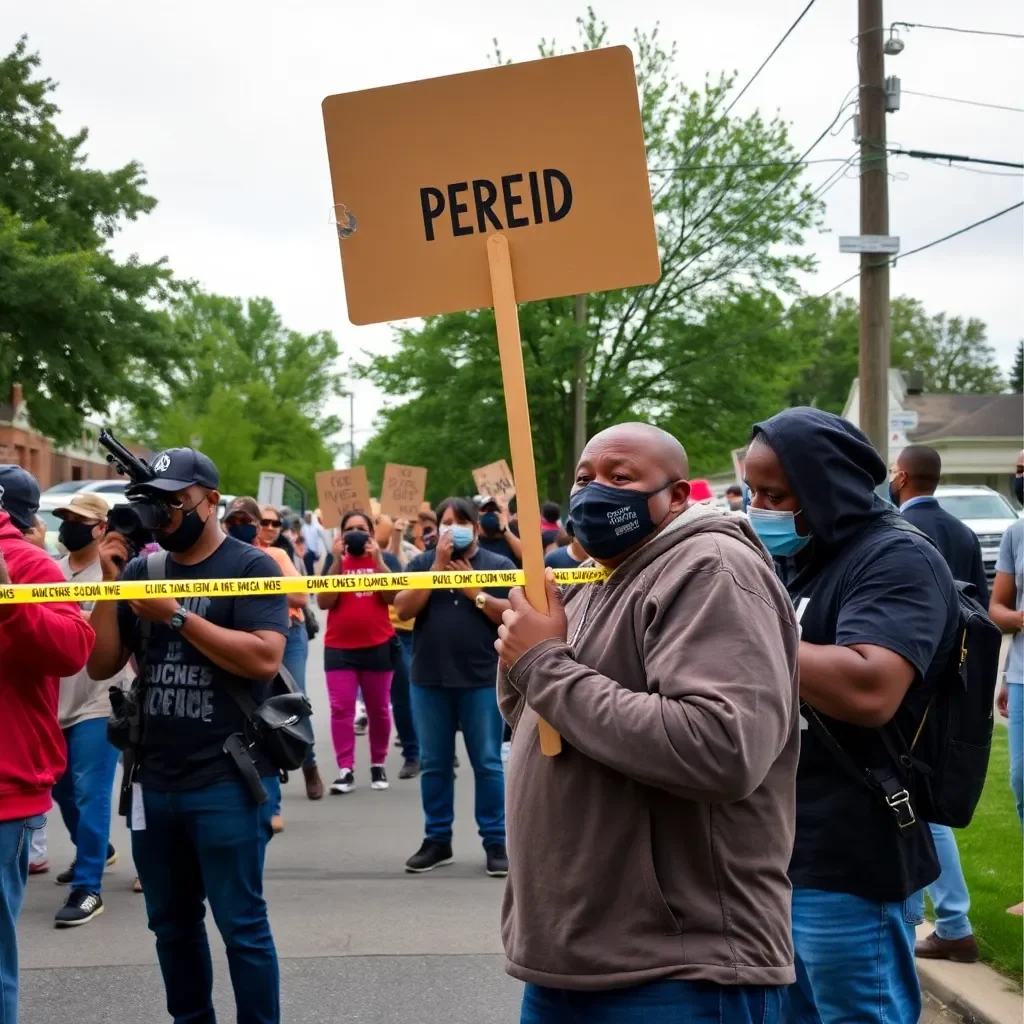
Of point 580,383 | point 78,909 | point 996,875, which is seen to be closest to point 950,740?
point 996,875

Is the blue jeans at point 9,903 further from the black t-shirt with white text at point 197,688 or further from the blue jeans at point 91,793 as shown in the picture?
the blue jeans at point 91,793

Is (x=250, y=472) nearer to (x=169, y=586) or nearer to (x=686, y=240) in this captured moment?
(x=686, y=240)

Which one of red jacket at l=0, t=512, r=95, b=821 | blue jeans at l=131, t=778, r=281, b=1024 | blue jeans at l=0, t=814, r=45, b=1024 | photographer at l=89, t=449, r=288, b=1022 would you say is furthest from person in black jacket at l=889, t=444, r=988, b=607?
blue jeans at l=0, t=814, r=45, b=1024

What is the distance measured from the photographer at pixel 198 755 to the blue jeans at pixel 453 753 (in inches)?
129

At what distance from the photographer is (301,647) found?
9961 mm

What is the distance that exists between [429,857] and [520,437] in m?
5.19

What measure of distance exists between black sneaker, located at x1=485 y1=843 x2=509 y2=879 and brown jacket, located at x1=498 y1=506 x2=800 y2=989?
4.83 meters

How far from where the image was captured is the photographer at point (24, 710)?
373 centimetres

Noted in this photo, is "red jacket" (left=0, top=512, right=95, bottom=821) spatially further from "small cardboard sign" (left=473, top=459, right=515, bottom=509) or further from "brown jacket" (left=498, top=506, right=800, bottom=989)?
"small cardboard sign" (left=473, top=459, right=515, bottom=509)

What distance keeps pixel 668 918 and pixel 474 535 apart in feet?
18.8

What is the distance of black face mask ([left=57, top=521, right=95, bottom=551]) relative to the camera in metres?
5.77

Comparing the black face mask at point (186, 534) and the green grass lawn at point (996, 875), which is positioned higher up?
the black face mask at point (186, 534)

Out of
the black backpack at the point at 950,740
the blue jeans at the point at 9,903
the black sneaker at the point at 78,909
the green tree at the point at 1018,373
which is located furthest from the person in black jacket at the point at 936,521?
the green tree at the point at 1018,373

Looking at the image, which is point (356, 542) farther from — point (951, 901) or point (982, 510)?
point (982, 510)
